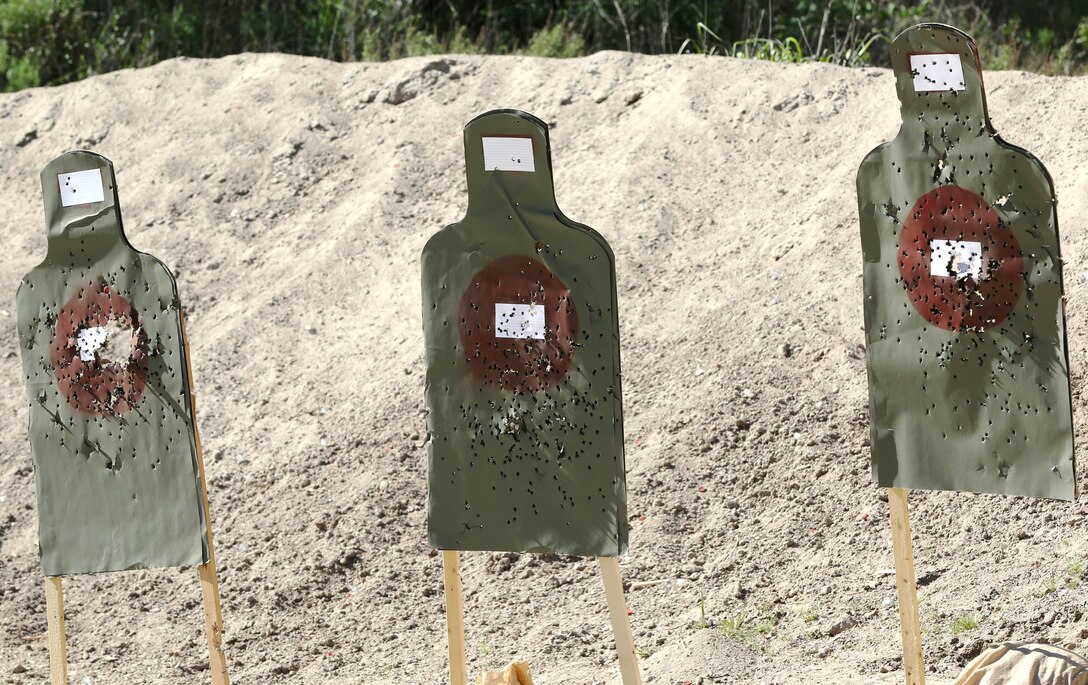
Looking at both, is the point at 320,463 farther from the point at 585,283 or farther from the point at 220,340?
the point at 585,283

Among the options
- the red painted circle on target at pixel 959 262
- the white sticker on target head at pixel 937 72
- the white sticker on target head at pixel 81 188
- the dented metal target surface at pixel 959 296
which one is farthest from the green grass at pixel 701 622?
the white sticker on target head at pixel 81 188

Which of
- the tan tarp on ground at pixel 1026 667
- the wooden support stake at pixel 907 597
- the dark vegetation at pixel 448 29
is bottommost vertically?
the tan tarp on ground at pixel 1026 667

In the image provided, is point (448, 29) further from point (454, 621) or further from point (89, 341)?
point (454, 621)

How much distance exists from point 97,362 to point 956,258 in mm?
2550

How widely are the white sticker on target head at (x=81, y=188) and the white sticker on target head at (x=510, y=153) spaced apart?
3.99 feet

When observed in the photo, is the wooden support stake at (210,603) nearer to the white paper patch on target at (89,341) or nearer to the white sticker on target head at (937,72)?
the white paper patch on target at (89,341)

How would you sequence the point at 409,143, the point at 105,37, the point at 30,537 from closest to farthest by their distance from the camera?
the point at 30,537
the point at 409,143
the point at 105,37

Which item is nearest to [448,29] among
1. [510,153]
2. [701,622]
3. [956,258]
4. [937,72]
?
[701,622]

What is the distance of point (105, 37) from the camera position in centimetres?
1042

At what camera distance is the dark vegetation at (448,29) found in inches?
397

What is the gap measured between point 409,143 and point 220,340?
1.68 meters

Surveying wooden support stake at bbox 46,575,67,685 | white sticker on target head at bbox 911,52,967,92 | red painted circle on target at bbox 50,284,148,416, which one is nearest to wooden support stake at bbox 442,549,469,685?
red painted circle on target at bbox 50,284,148,416

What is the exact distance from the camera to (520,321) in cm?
390

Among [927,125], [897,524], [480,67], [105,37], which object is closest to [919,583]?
[897,524]
